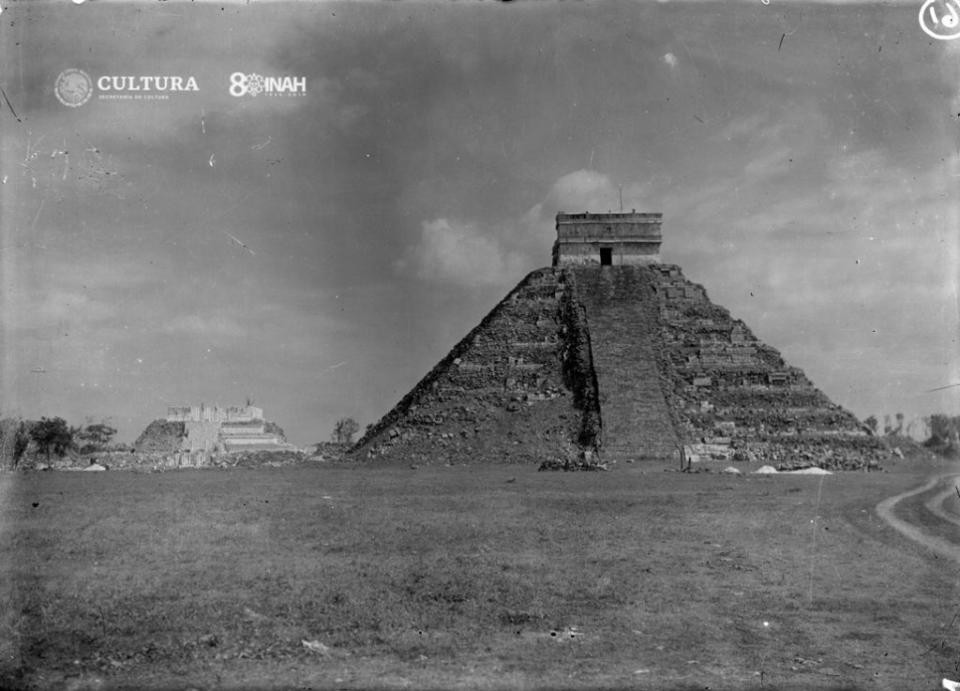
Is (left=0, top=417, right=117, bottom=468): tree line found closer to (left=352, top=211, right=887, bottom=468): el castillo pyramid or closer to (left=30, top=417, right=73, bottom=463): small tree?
(left=30, top=417, right=73, bottom=463): small tree

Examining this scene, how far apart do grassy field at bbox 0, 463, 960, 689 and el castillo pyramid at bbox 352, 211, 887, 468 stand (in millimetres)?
18223

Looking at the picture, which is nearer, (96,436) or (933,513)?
(933,513)

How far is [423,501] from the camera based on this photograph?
56.8 feet

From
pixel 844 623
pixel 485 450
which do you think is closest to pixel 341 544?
pixel 844 623

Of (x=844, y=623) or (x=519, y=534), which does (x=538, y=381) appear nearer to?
(x=519, y=534)

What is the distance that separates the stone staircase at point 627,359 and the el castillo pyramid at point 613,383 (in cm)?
7

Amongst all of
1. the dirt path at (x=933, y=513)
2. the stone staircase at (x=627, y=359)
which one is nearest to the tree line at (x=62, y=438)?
the stone staircase at (x=627, y=359)

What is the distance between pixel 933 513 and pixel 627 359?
2258 centimetres

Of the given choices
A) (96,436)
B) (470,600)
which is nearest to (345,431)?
(96,436)

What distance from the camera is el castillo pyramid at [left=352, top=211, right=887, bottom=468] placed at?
3312 cm

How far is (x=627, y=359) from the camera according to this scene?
3725 centimetres

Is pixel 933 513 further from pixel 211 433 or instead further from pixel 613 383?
pixel 211 433

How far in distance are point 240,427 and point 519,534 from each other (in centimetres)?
→ 3764

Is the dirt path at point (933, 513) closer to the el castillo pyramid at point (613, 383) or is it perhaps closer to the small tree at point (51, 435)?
the el castillo pyramid at point (613, 383)
